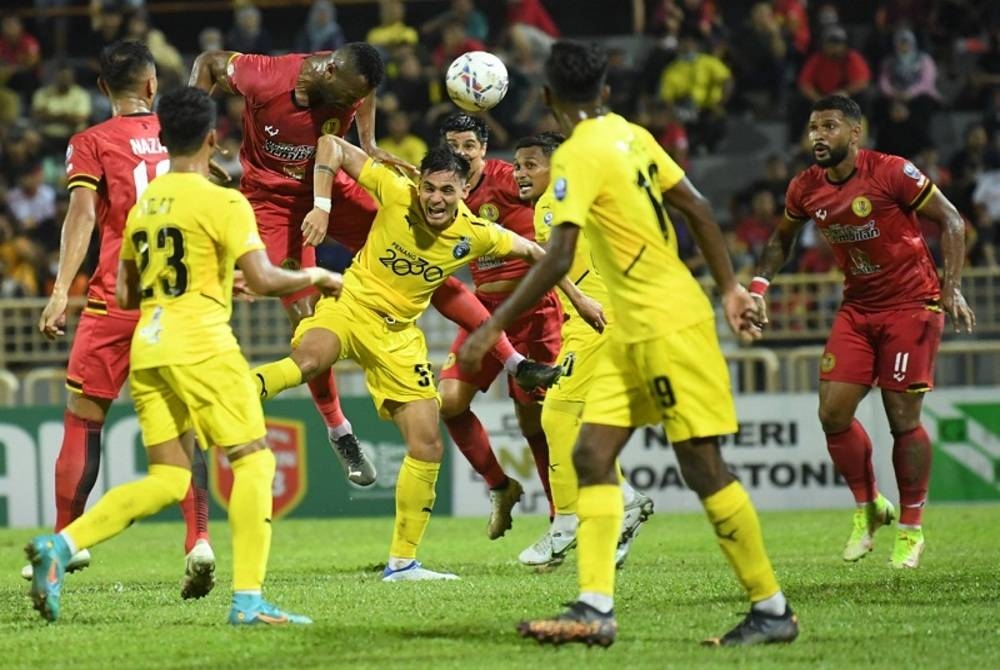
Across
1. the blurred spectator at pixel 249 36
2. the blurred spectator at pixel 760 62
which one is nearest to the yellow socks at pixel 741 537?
the blurred spectator at pixel 760 62

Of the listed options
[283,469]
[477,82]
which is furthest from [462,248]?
[283,469]

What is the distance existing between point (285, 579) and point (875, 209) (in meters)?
4.29

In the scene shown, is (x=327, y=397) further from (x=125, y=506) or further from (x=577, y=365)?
Answer: (x=125, y=506)

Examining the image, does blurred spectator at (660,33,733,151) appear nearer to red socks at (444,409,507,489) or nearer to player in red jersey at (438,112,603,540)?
player in red jersey at (438,112,603,540)

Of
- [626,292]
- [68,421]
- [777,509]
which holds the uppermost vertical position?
[626,292]

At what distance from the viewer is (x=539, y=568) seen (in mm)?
10469

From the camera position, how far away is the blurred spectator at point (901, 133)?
1952cm

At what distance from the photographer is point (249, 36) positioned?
70.4ft

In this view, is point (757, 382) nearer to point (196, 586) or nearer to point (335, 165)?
point (335, 165)

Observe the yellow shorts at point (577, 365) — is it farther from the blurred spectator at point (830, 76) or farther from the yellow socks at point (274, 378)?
the blurred spectator at point (830, 76)

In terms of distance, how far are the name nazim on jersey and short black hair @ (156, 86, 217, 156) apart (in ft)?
5.61

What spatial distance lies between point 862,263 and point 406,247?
2.92 meters

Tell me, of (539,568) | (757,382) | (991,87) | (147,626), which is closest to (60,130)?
(757,382)

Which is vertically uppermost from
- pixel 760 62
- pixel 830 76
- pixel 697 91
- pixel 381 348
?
pixel 760 62
